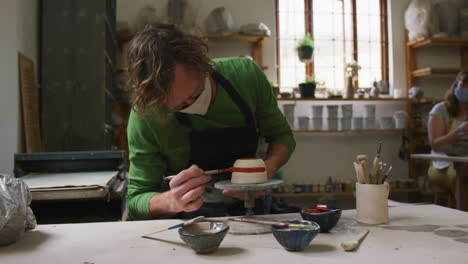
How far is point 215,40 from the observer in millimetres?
4832

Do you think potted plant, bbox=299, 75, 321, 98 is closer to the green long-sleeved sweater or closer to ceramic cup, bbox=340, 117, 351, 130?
ceramic cup, bbox=340, 117, 351, 130

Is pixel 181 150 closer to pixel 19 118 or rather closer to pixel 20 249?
pixel 20 249

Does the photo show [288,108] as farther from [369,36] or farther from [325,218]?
[325,218]

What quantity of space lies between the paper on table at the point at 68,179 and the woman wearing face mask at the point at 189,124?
0.44 metres

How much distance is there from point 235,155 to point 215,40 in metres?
3.49

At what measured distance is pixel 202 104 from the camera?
4.83 feet

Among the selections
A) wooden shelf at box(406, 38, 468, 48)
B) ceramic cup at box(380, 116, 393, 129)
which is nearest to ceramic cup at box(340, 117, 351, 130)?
ceramic cup at box(380, 116, 393, 129)

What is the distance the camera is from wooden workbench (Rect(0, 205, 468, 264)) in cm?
87

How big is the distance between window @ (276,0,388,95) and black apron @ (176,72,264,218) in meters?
3.71

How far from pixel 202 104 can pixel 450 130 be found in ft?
10.1

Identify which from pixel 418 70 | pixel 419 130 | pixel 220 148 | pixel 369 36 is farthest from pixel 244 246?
pixel 369 36

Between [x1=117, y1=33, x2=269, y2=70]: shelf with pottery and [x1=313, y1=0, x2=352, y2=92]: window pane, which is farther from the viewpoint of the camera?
[x1=313, y1=0, x2=352, y2=92]: window pane

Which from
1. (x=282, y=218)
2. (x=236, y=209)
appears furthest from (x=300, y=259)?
(x=236, y=209)

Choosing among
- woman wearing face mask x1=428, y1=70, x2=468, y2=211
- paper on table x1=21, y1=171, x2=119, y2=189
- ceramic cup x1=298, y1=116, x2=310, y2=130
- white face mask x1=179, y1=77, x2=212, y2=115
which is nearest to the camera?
white face mask x1=179, y1=77, x2=212, y2=115
